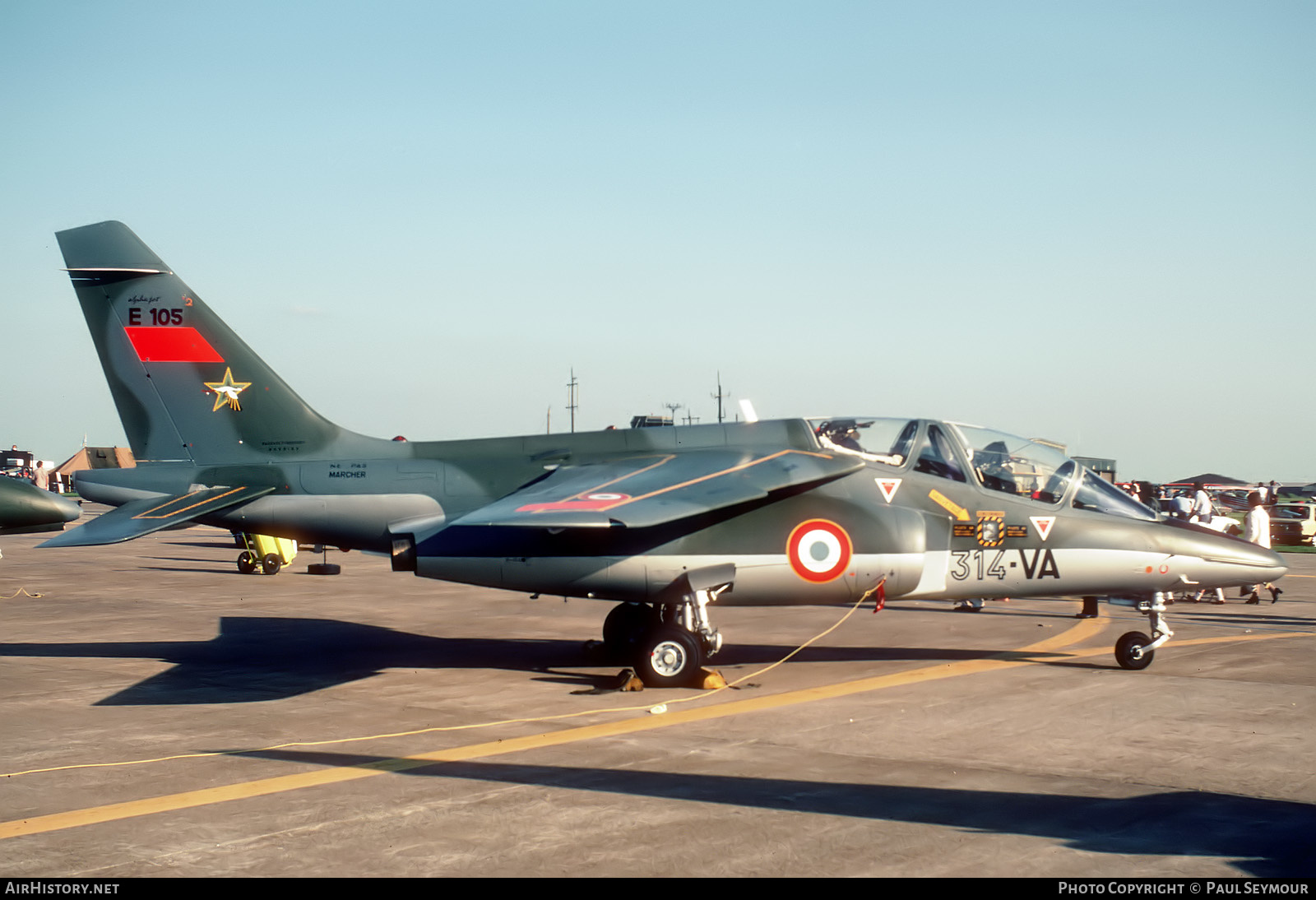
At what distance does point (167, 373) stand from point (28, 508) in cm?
253

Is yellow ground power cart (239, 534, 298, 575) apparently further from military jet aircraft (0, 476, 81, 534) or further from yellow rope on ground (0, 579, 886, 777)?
yellow rope on ground (0, 579, 886, 777)

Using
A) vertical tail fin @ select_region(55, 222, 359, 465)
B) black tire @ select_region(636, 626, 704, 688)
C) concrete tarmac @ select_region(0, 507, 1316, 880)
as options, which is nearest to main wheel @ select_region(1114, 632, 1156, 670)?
concrete tarmac @ select_region(0, 507, 1316, 880)

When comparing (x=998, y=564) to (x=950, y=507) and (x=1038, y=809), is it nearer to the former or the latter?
(x=950, y=507)

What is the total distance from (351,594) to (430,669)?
33.2 feet

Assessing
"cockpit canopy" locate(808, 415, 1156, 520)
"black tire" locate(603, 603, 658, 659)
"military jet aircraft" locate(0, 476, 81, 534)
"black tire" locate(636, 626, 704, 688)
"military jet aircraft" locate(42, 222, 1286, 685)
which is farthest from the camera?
"black tire" locate(603, 603, 658, 659)

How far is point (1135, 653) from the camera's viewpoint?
43.7 ft

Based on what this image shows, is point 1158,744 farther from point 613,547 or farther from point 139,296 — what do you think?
point 139,296

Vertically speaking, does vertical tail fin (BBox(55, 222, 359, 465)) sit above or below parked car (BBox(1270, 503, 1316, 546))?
above

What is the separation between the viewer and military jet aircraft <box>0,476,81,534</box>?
554 inches

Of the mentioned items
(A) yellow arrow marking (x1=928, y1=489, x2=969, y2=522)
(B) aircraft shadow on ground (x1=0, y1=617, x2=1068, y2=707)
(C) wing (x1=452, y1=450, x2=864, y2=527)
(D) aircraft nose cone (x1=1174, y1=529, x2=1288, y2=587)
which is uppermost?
(C) wing (x1=452, y1=450, x2=864, y2=527)

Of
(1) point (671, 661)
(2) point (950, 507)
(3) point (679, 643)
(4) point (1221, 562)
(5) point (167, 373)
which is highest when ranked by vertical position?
(5) point (167, 373)

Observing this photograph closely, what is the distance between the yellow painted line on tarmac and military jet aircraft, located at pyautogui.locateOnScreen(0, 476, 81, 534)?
7685mm

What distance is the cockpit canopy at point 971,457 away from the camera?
44.2 feet

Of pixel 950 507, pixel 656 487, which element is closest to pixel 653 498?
Result: pixel 656 487
